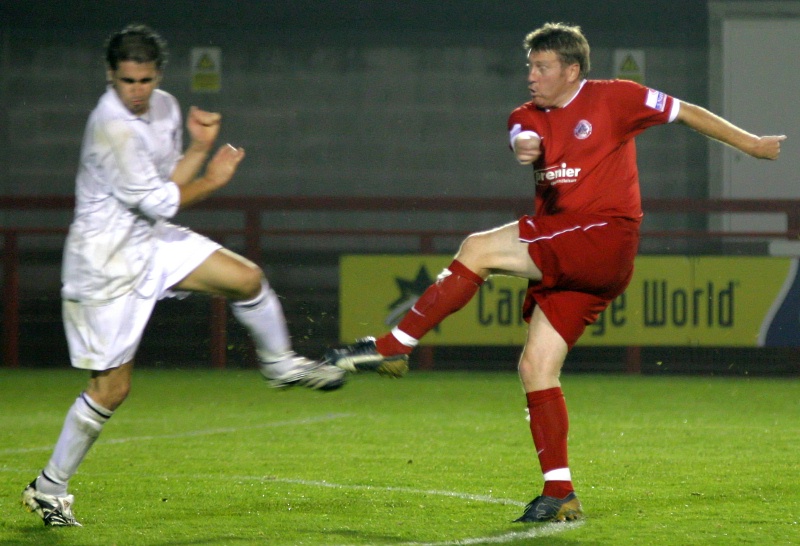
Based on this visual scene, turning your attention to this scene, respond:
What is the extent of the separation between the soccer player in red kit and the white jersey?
2.62 ft

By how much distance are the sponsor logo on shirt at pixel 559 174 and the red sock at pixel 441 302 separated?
17.1 inches

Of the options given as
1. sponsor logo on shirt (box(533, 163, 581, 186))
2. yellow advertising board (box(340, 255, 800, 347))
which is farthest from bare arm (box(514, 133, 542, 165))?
yellow advertising board (box(340, 255, 800, 347))

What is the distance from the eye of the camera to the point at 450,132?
13.8 m

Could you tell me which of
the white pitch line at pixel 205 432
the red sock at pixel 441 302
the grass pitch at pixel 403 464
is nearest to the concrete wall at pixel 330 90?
the grass pitch at pixel 403 464

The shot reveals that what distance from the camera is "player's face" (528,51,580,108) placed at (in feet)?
16.3

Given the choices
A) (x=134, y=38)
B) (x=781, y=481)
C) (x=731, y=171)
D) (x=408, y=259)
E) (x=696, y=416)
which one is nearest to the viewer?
(x=134, y=38)

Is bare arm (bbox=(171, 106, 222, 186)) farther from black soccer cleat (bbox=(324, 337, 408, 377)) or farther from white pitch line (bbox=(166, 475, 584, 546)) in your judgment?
white pitch line (bbox=(166, 475, 584, 546))

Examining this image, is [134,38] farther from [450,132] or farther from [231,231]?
[450,132]

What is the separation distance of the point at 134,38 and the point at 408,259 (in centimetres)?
676

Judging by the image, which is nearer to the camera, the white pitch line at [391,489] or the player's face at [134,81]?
the white pitch line at [391,489]

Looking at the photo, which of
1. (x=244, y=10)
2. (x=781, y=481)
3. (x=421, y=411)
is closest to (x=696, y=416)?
(x=421, y=411)

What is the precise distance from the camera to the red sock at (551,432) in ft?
16.7

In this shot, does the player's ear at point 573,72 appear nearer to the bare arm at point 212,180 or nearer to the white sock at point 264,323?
the bare arm at point 212,180

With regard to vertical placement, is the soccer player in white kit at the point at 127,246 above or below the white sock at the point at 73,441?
above
